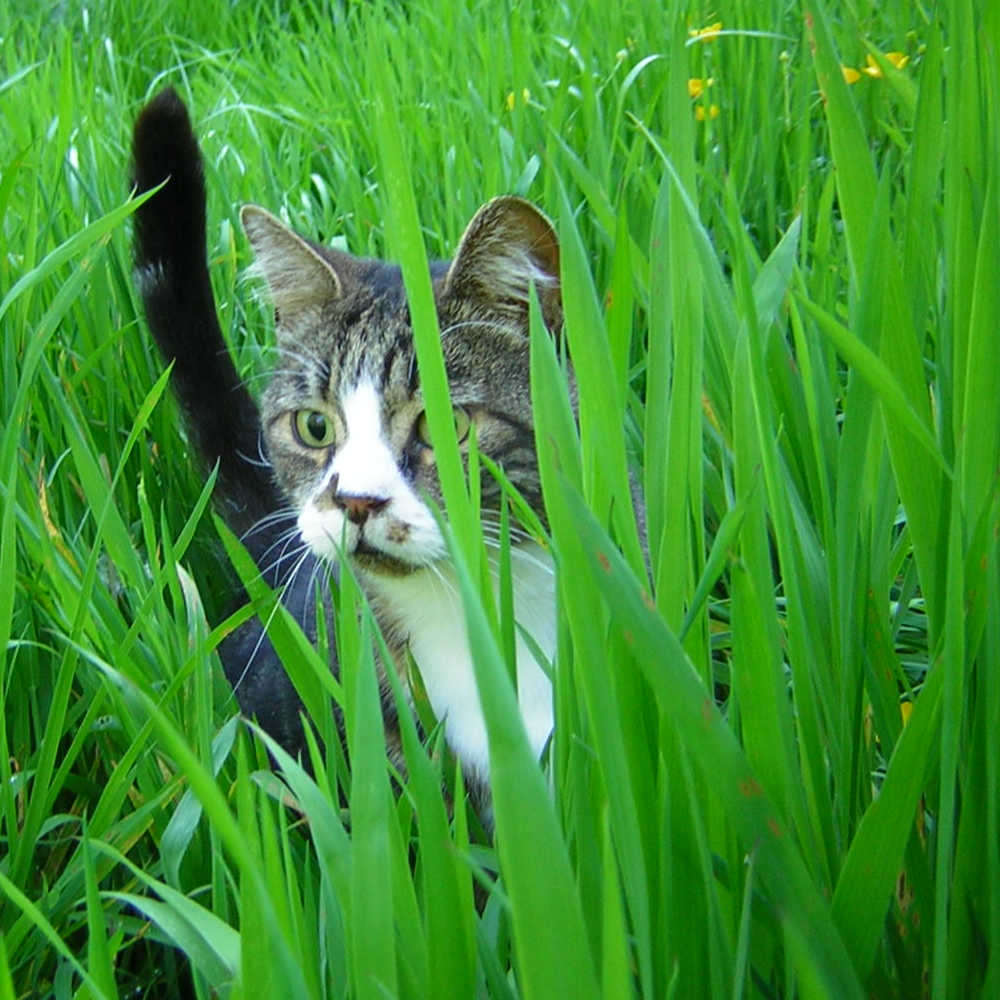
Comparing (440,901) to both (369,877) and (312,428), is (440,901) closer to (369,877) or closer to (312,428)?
(369,877)

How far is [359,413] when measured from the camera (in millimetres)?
1212

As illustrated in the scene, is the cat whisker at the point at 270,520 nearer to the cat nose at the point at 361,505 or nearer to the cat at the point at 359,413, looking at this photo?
the cat at the point at 359,413

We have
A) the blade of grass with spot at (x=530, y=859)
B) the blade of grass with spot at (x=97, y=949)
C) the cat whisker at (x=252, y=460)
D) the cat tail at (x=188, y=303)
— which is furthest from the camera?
the cat whisker at (x=252, y=460)

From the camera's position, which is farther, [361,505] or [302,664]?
[361,505]

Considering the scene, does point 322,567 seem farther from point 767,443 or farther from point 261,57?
point 261,57

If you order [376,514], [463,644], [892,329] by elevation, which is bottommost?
[463,644]

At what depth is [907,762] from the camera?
1.66 feet

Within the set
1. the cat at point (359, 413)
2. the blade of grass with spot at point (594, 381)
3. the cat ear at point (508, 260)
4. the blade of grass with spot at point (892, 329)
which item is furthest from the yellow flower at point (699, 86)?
the blade of grass with spot at point (594, 381)

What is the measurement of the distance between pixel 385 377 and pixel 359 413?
5 cm

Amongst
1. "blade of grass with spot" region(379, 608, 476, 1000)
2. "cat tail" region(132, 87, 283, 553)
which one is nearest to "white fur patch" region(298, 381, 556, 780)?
"cat tail" region(132, 87, 283, 553)

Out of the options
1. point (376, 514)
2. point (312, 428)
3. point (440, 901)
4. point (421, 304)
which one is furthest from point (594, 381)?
point (312, 428)

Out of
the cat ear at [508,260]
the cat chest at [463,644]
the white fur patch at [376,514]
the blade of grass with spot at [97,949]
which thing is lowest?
the cat chest at [463,644]

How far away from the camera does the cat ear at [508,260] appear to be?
1.11 meters

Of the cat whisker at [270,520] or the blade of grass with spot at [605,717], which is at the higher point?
the blade of grass with spot at [605,717]
